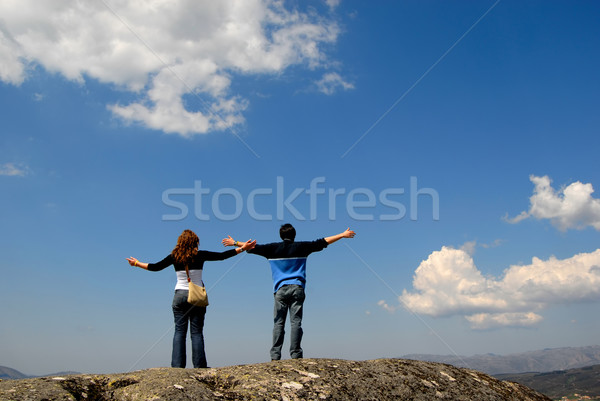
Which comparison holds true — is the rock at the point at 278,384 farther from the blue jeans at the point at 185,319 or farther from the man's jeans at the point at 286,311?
the blue jeans at the point at 185,319

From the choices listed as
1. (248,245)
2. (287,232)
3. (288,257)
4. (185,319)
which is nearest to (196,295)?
(185,319)

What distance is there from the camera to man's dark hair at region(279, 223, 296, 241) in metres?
12.1

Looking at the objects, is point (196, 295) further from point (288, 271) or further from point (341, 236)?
point (341, 236)

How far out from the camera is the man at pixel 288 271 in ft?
36.6

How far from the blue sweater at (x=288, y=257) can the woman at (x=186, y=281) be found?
3.40 feet

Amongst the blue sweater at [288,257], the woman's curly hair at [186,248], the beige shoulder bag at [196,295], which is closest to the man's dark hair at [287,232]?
the blue sweater at [288,257]

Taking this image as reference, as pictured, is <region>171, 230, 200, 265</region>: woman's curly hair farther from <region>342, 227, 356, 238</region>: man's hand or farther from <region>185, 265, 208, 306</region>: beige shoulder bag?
<region>342, 227, 356, 238</region>: man's hand

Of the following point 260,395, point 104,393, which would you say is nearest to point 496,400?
point 260,395

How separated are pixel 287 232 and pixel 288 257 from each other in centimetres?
78

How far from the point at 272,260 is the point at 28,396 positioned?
6.49 m

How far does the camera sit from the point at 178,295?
36.2 ft

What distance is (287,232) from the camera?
1206 cm

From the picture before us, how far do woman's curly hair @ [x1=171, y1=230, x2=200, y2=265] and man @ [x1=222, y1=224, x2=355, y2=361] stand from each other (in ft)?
3.27

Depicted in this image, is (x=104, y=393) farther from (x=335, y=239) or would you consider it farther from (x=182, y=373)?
(x=335, y=239)
